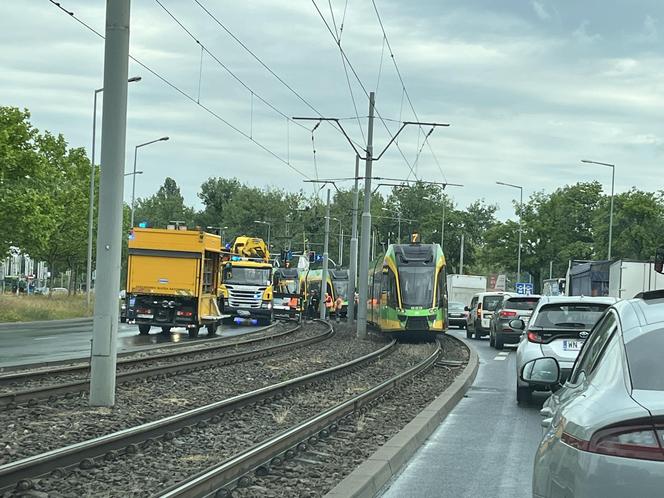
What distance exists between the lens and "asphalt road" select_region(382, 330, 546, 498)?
28.5 feet

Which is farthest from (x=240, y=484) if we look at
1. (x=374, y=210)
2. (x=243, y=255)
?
(x=374, y=210)

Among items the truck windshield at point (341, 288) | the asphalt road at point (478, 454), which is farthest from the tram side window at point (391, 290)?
the truck windshield at point (341, 288)

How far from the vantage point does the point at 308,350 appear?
2895cm

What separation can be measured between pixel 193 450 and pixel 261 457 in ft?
3.33

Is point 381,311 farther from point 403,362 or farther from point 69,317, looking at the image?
point 69,317

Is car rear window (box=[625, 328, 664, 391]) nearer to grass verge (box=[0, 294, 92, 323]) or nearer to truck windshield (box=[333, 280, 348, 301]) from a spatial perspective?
grass verge (box=[0, 294, 92, 323])

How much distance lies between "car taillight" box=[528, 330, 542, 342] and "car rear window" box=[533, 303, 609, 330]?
0.45ft

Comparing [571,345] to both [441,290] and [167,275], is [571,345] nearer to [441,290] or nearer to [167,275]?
[167,275]

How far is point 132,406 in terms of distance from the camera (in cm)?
1395

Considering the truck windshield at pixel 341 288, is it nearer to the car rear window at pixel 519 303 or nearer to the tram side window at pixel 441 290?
the tram side window at pixel 441 290

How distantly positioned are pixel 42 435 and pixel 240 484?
3206mm

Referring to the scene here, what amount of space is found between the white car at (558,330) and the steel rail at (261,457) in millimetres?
2590

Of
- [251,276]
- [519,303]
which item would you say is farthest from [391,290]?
[251,276]

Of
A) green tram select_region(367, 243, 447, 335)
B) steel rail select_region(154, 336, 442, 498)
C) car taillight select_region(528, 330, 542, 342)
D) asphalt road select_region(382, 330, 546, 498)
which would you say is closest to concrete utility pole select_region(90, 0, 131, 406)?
steel rail select_region(154, 336, 442, 498)
